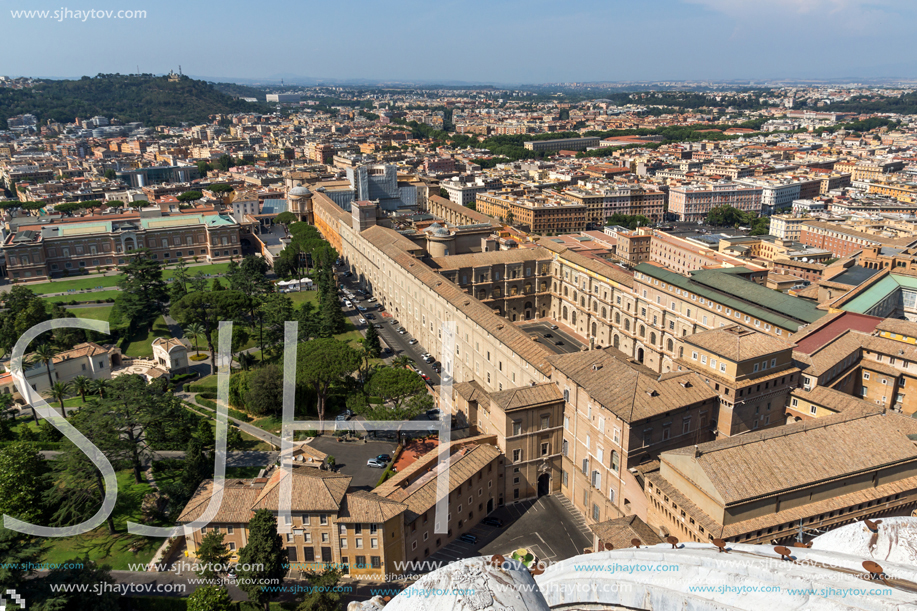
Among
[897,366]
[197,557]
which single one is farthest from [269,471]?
[897,366]

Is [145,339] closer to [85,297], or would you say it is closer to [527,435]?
[85,297]

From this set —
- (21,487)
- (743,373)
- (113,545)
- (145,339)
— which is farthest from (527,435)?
(145,339)

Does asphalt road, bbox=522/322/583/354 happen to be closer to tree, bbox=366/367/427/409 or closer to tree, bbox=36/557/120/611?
tree, bbox=366/367/427/409

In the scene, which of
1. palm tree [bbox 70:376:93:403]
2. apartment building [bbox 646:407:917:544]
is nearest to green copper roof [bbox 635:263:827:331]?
apartment building [bbox 646:407:917:544]

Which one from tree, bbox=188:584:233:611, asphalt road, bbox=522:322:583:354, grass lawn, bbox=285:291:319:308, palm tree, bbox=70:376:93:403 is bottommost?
asphalt road, bbox=522:322:583:354

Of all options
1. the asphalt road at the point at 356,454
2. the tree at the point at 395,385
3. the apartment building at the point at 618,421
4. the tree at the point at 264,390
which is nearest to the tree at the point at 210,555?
Answer: the asphalt road at the point at 356,454

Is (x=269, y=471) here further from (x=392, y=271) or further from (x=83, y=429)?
(x=392, y=271)

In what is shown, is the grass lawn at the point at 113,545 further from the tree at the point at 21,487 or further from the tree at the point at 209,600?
the tree at the point at 209,600
